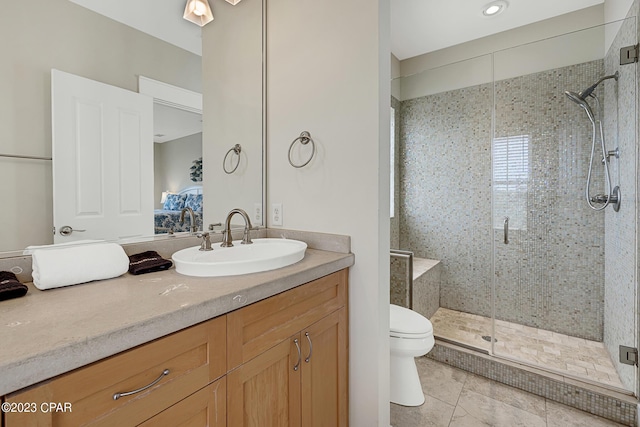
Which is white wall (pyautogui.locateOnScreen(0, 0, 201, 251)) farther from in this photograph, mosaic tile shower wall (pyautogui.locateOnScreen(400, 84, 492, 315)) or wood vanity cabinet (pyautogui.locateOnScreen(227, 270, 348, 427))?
mosaic tile shower wall (pyautogui.locateOnScreen(400, 84, 492, 315))

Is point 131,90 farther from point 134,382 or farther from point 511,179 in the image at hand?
point 511,179

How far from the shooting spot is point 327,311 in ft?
3.96

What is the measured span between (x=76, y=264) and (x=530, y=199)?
2.93m

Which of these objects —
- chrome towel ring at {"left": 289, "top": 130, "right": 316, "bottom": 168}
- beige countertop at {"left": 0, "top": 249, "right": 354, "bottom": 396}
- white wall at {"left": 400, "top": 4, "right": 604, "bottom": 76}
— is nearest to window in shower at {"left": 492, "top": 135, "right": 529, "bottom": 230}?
white wall at {"left": 400, "top": 4, "right": 604, "bottom": 76}

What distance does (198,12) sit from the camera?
56.6 inches

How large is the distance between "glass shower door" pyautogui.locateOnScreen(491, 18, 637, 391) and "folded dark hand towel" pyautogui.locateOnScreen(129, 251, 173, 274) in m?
2.23

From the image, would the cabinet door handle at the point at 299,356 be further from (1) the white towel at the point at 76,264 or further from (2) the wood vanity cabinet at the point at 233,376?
(1) the white towel at the point at 76,264

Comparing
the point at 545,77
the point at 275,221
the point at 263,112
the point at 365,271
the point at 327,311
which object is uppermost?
the point at 545,77

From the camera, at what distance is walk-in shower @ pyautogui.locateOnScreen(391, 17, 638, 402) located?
6.23ft

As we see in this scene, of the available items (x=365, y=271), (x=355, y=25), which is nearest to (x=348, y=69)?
(x=355, y=25)

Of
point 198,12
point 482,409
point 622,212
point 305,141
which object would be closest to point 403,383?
point 482,409

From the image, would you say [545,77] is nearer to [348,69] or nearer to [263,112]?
[348,69]

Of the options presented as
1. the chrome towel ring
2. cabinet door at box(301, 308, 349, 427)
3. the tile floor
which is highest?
the chrome towel ring

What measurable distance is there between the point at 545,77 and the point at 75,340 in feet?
10.6
